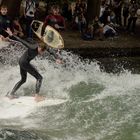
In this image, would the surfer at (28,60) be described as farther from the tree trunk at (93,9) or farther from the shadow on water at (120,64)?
the tree trunk at (93,9)

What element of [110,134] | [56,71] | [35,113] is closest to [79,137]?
[110,134]

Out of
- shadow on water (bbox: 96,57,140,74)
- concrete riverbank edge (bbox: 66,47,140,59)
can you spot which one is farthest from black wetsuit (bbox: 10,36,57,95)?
concrete riverbank edge (bbox: 66,47,140,59)

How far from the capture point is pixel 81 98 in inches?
570

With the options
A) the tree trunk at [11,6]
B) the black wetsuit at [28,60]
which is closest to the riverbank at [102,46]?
the tree trunk at [11,6]

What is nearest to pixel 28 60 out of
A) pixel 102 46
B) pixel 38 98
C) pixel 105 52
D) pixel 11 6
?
pixel 38 98

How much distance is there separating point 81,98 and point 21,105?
Result: 1.90 metres

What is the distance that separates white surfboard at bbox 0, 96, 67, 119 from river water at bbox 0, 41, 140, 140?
113 millimetres

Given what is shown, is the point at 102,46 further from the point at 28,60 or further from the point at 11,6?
the point at 28,60

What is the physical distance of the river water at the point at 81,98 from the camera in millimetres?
12047

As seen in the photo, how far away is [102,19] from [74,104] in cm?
845

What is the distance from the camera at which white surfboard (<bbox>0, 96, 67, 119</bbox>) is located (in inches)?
510

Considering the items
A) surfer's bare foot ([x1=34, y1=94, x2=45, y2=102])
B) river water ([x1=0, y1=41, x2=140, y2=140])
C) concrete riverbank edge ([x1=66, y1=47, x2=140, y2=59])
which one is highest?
surfer's bare foot ([x1=34, y1=94, x2=45, y2=102])

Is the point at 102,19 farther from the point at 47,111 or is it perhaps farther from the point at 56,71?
the point at 47,111

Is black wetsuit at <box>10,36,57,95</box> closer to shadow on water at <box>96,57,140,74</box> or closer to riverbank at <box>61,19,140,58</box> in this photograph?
shadow on water at <box>96,57,140,74</box>
